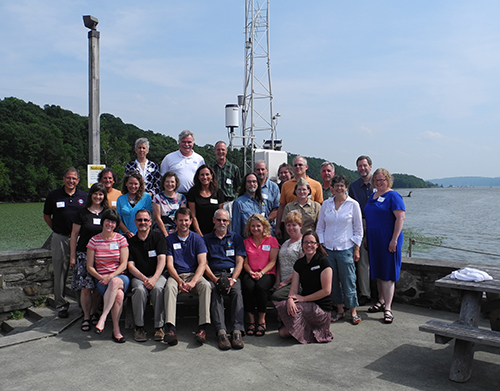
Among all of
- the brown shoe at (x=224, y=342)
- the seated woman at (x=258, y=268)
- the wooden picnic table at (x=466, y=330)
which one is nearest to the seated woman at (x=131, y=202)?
the seated woman at (x=258, y=268)

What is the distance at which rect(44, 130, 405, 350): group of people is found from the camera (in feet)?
14.5

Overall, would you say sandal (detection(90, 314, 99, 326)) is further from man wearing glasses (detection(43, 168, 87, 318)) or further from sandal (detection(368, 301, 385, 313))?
sandal (detection(368, 301, 385, 313))

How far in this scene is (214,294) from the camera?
177 inches

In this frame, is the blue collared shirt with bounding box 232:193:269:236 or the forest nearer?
the blue collared shirt with bounding box 232:193:269:236

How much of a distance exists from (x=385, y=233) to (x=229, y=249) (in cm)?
172

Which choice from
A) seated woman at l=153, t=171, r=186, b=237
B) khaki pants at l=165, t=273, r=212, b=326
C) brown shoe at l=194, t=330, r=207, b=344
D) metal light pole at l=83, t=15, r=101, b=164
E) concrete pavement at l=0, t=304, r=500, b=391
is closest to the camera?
concrete pavement at l=0, t=304, r=500, b=391

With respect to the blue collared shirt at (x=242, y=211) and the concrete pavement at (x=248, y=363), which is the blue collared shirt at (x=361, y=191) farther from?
the concrete pavement at (x=248, y=363)

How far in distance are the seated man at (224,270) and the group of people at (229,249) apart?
0.01 meters

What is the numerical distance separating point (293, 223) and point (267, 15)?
50.4 feet

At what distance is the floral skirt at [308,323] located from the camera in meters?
4.30

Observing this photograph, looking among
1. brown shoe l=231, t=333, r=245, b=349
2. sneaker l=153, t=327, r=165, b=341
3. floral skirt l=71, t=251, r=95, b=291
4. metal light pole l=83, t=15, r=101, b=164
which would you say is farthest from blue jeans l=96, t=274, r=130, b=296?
metal light pole l=83, t=15, r=101, b=164

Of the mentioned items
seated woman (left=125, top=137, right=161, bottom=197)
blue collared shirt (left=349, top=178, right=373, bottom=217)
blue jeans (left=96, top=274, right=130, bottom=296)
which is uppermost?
seated woman (left=125, top=137, right=161, bottom=197)

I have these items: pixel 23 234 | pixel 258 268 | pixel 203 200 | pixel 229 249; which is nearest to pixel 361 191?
pixel 258 268

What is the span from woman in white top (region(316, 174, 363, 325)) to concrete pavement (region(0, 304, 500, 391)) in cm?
41
